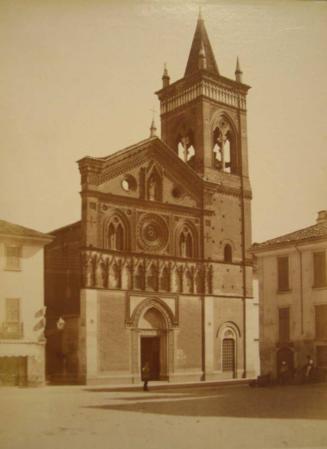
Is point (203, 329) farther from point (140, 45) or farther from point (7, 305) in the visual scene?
point (140, 45)

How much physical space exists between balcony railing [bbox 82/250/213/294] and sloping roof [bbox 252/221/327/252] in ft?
13.0

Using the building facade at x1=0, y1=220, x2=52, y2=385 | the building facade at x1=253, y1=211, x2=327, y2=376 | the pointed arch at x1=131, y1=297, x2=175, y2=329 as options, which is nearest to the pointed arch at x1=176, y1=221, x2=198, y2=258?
the pointed arch at x1=131, y1=297, x2=175, y2=329

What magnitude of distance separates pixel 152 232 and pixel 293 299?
5974 millimetres

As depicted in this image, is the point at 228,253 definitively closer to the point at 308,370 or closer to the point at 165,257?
the point at 165,257

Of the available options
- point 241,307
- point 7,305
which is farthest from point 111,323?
point 7,305

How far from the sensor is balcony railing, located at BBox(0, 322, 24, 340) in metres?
13.5

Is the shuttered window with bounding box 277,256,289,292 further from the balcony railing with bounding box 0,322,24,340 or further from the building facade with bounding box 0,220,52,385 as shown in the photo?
the balcony railing with bounding box 0,322,24,340

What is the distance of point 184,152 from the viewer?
2706 cm

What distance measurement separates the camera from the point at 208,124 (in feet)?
84.8

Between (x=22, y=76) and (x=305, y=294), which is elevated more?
(x=22, y=76)

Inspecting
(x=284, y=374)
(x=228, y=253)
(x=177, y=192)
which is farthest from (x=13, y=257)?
(x=228, y=253)

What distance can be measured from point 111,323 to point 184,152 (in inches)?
302

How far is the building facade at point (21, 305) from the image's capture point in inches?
563

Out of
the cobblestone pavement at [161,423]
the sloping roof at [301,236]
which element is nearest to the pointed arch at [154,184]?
the sloping roof at [301,236]
